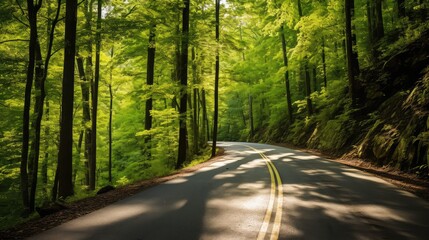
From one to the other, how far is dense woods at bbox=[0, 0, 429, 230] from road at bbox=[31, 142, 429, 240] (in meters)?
3.76

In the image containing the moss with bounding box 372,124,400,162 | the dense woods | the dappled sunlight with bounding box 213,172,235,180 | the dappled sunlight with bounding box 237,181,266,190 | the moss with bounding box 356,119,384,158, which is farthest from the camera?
the moss with bounding box 356,119,384,158

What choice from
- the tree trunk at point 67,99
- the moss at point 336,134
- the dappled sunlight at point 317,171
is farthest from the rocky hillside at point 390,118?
the tree trunk at point 67,99

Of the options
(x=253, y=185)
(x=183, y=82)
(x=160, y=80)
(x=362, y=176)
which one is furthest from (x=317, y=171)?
(x=160, y=80)

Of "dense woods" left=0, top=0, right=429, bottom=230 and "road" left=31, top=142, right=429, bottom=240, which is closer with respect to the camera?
"road" left=31, top=142, right=429, bottom=240

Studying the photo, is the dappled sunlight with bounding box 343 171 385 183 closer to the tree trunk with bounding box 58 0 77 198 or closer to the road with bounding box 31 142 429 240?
the road with bounding box 31 142 429 240

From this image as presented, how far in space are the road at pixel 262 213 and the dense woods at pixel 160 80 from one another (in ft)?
12.3

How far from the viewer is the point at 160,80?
28.6 meters

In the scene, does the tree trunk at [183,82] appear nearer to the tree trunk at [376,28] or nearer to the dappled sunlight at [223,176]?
the dappled sunlight at [223,176]

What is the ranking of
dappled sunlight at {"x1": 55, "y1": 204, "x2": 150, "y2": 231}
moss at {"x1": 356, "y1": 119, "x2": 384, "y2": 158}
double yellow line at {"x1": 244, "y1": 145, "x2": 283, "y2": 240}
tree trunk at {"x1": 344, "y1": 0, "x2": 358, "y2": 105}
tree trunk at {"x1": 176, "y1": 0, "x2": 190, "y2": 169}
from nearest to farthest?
double yellow line at {"x1": 244, "y1": 145, "x2": 283, "y2": 240} → dappled sunlight at {"x1": 55, "y1": 204, "x2": 150, "y2": 231} → moss at {"x1": 356, "y1": 119, "x2": 384, "y2": 158} → tree trunk at {"x1": 176, "y1": 0, "x2": 190, "y2": 169} → tree trunk at {"x1": 344, "y1": 0, "x2": 358, "y2": 105}

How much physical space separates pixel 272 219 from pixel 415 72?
14.1 metres

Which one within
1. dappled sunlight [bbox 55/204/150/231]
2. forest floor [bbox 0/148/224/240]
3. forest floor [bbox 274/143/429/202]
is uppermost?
forest floor [bbox 274/143/429/202]

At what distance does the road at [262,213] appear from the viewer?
5938mm

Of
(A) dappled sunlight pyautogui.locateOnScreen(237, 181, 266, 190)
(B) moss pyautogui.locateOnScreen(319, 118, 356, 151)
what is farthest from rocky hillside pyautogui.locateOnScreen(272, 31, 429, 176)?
(A) dappled sunlight pyautogui.locateOnScreen(237, 181, 266, 190)

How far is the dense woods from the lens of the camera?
12867 millimetres
